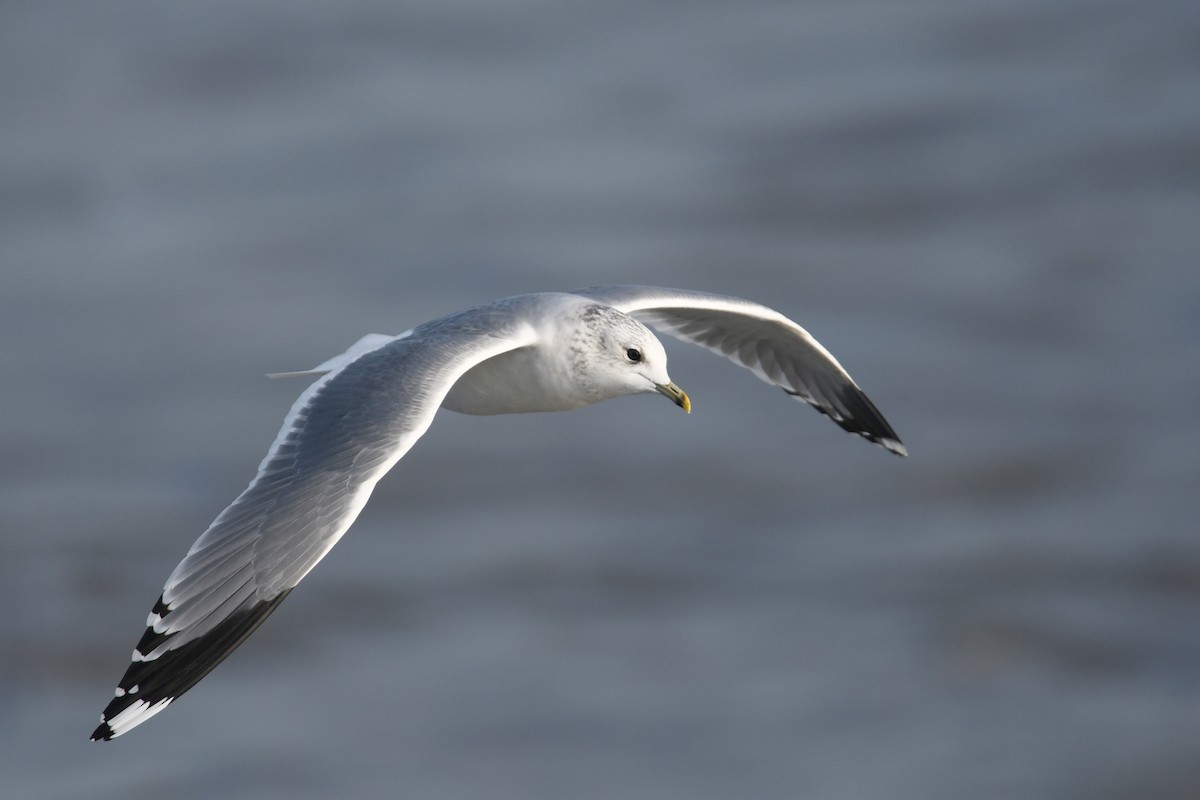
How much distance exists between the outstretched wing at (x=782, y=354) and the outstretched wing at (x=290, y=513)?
154 centimetres

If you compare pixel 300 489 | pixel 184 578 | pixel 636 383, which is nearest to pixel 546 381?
pixel 636 383

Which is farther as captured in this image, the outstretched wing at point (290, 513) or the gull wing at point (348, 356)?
the gull wing at point (348, 356)

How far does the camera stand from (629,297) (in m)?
6.89

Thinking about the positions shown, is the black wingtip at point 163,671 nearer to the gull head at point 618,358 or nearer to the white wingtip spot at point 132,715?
the white wingtip spot at point 132,715

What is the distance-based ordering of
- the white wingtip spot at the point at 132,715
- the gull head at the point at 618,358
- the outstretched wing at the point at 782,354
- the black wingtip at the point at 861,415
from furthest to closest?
the black wingtip at the point at 861,415 < the outstretched wing at the point at 782,354 < the gull head at the point at 618,358 < the white wingtip spot at the point at 132,715

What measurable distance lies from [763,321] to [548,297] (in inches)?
50.5

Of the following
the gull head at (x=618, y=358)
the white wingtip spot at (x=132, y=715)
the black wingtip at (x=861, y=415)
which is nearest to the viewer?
the white wingtip spot at (x=132, y=715)

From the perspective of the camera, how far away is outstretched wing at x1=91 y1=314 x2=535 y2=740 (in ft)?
16.5

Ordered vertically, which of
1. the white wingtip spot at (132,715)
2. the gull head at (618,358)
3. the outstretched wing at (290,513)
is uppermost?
the gull head at (618,358)

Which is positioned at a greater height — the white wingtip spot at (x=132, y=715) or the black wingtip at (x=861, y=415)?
the black wingtip at (x=861, y=415)

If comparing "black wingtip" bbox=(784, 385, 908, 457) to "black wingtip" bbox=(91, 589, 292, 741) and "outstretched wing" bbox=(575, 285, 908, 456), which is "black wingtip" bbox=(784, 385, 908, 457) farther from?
"black wingtip" bbox=(91, 589, 292, 741)

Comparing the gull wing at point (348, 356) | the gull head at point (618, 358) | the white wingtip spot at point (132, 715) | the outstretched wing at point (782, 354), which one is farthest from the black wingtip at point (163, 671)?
the outstretched wing at point (782, 354)

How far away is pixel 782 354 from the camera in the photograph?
768 cm

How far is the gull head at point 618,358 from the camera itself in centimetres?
617
